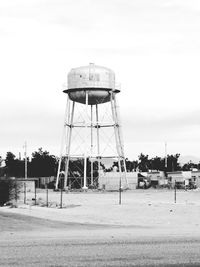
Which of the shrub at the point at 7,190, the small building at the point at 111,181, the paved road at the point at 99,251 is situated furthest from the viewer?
the small building at the point at 111,181

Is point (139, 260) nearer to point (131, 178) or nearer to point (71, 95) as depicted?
point (71, 95)

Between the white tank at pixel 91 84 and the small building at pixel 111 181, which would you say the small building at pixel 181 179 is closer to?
the small building at pixel 111 181

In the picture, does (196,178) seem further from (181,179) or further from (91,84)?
(91,84)

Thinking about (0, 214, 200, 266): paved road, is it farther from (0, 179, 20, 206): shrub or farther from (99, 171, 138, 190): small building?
(99, 171, 138, 190): small building

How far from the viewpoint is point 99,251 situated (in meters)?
14.4

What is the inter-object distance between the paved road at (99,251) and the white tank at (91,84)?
55.4 m

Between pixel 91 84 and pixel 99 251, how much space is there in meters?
58.9

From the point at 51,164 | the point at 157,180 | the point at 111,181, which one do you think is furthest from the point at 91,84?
the point at 51,164

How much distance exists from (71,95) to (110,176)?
14.1 metres

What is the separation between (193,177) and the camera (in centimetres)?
9900

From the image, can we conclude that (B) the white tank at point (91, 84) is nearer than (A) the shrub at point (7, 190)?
No

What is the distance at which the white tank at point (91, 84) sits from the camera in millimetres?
72812

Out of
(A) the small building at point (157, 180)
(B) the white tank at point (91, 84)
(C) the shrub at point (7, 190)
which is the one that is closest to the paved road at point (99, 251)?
(C) the shrub at point (7, 190)

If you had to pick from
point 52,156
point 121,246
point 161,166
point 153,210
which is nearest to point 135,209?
point 153,210
